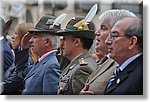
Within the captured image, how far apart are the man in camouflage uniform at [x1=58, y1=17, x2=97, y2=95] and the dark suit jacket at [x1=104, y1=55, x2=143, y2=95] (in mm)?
215

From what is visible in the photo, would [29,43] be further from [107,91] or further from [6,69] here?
[107,91]

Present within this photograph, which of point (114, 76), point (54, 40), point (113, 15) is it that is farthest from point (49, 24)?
point (114, 76)

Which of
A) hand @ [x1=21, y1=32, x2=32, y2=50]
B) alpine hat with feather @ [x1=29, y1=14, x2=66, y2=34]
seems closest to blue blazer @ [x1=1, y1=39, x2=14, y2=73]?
hand @ [x1=21, y1=32, x2=32, y2=50]

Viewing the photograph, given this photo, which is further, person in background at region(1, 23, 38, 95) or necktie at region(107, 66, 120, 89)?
person in background at region(1, 23, 38, 95)

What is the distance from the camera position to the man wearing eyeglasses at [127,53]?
11.1ft

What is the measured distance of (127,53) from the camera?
11.1ft

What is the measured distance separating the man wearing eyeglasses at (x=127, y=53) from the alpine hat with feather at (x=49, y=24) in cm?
40

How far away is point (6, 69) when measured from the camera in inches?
140

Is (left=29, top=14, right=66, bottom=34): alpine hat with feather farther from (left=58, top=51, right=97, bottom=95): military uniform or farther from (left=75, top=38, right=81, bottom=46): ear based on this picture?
(left=58, top=51, right=97, bottom=95): military uniform

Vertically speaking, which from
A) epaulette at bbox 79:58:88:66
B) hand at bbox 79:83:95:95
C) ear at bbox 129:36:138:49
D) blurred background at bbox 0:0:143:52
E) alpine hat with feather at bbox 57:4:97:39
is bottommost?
hand at bbox 79:83:95:95

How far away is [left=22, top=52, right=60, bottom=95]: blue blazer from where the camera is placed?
3.52 metres

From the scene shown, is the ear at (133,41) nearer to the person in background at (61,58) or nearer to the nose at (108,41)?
the nose at (108,41)

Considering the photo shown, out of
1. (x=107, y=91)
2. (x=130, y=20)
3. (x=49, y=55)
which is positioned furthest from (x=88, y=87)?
(x=130, y=20)

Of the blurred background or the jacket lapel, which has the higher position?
the blurred background
